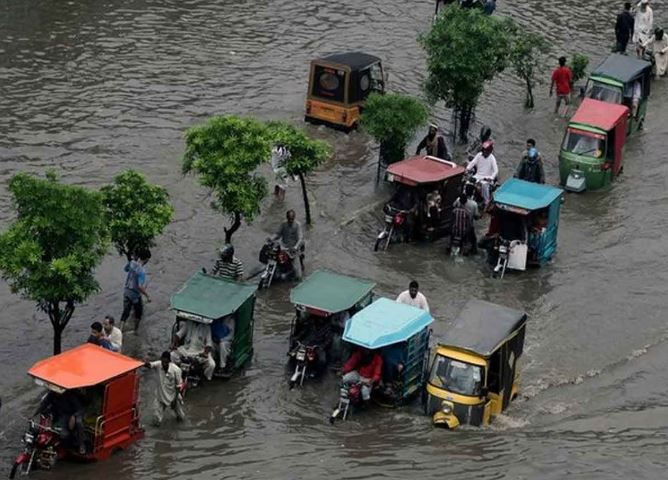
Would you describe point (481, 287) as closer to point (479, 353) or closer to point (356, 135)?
point (479, 353)

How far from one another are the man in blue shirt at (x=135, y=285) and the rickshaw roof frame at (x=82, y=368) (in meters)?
3.46

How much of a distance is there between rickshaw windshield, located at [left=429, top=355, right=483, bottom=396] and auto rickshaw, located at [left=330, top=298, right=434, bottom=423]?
58 cm

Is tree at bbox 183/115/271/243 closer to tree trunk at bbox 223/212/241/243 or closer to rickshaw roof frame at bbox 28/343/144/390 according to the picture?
tree trunk at bbox 223/212/241/243

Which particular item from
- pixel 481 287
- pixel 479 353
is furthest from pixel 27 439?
pixel 481 287

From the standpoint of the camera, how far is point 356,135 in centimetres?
3394

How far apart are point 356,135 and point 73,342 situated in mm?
12237

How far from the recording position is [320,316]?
73.9 ft

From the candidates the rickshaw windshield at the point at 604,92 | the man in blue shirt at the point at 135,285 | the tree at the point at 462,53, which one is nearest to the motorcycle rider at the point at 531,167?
the tree at the point at 462,53

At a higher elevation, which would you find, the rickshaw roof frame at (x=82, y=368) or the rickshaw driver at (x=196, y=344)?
the rickshaw roof frame at (x=82, y=368)

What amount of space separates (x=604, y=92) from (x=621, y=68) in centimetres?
91

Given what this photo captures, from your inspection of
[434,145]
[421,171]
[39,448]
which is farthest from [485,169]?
[39,448]

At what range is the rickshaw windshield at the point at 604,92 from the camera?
34.0 m

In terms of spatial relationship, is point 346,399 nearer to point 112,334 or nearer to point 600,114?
point 112,334

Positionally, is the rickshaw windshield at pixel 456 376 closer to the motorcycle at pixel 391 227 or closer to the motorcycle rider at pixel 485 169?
the motorcycle at pixel 391 227
